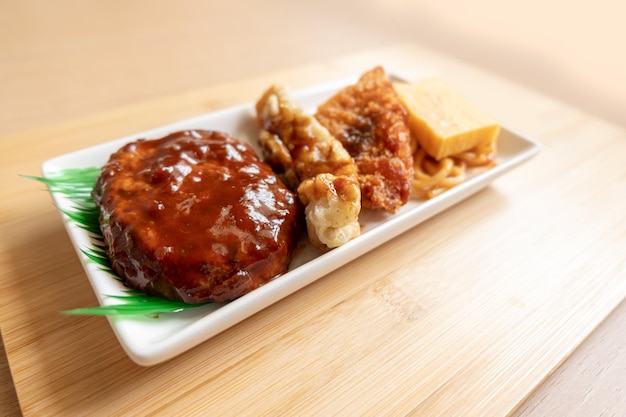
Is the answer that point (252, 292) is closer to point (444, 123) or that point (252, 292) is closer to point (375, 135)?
point (375, 135)

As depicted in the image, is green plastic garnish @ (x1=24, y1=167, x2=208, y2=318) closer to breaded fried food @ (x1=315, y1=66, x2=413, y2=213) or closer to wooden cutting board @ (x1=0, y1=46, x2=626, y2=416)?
wooden cutting board @ (x1=0, y1=46, x2=626, y2=416)

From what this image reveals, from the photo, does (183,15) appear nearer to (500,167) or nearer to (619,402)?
(500,167)

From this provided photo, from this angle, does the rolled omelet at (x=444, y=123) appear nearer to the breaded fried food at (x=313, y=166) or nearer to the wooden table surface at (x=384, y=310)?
the wooden table surface at (x=384, y=310)

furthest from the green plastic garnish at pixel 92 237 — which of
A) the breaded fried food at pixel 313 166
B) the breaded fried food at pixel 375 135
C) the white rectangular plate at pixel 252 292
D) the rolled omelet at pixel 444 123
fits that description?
the rolled omelet at pixel 444 123

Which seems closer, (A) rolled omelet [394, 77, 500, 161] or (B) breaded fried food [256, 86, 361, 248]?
(B) breaded fried food [256, 86, 361, 248]

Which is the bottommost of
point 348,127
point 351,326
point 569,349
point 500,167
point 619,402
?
point 619,402

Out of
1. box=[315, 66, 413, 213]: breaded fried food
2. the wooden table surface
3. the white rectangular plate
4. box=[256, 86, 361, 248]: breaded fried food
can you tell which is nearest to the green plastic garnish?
the white rectangular plate

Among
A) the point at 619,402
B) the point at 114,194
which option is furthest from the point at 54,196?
the point at 619,402
